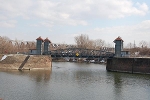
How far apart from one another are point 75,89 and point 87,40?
3116 inches

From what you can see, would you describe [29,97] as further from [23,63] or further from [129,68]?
[129,68]

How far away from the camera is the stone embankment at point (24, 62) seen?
42125 millimetres

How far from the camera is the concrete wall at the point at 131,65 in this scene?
→ 42.1m

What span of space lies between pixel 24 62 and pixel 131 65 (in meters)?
20.6

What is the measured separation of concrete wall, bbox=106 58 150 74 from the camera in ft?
138

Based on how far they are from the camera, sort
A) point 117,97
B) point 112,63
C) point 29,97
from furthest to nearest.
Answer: point 112,63
point 117,97
point 29,97

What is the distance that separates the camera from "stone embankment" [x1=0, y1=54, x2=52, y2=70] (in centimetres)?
4212

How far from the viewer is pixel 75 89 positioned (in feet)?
80.2

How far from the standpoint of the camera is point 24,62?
43219mm

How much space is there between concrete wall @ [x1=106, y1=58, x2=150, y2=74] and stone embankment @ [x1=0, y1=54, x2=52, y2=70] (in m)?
13.6

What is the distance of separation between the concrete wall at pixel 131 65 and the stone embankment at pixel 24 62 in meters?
13.6

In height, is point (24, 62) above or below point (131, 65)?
above

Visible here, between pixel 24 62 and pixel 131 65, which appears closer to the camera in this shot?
pixel 24 62

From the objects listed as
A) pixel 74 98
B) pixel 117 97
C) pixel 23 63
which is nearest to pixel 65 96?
pixel 74 98
